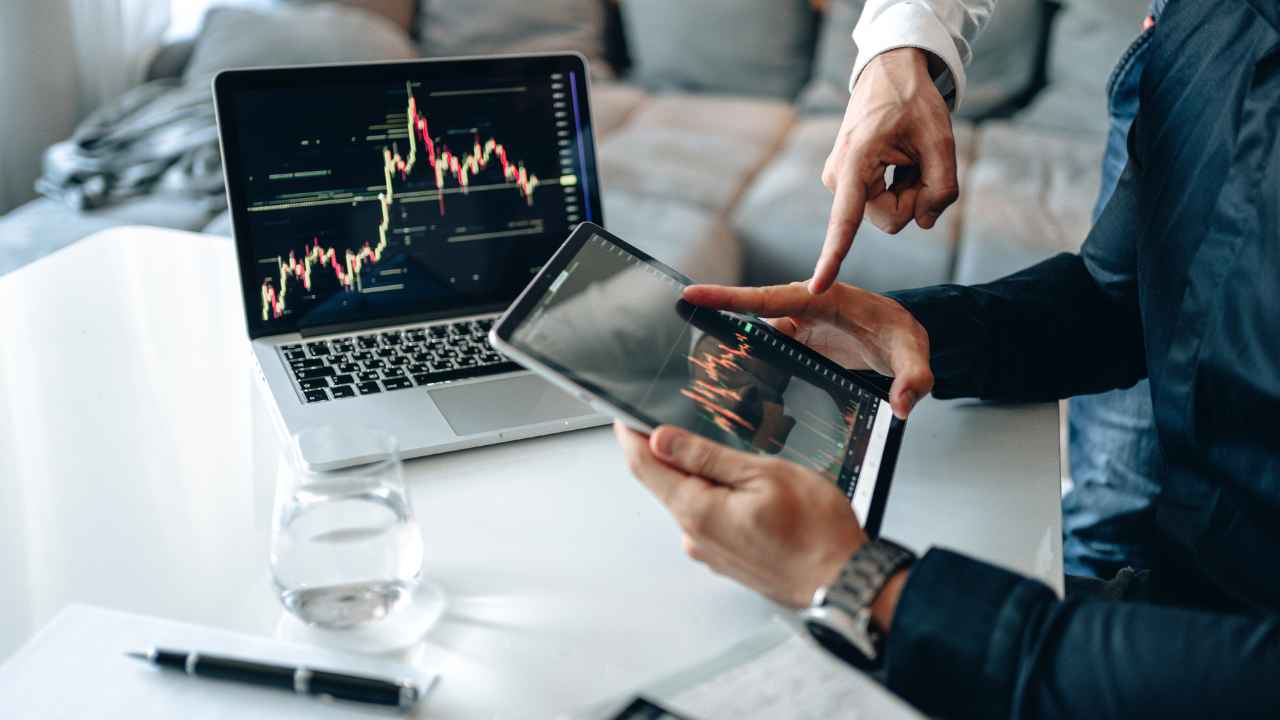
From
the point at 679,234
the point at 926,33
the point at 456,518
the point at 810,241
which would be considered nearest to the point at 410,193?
the point at 456,518

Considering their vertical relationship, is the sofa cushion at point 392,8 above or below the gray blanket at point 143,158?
above

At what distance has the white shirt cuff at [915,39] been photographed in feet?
3.07

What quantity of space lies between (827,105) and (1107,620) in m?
2.48

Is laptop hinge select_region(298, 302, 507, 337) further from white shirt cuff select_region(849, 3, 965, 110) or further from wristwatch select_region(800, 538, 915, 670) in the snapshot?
wristwatch select_region(800, 538, 915, 670)

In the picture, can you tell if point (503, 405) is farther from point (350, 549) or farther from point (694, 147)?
point (694, 147)

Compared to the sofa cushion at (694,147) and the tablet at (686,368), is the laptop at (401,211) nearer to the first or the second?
the tablet at (686,368)

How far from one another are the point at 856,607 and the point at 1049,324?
450mm

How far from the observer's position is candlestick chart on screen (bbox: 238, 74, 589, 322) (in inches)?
39.4

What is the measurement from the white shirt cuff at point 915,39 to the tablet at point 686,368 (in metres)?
0.28

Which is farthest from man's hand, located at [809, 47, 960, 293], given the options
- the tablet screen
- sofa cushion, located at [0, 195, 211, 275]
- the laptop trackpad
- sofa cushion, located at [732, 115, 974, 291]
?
sofa cushion, located at [0, 195, 211, 275]

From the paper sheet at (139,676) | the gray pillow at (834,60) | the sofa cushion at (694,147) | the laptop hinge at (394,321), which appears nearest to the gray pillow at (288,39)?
the sofa cushion at (694,147)

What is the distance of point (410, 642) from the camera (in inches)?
25.7

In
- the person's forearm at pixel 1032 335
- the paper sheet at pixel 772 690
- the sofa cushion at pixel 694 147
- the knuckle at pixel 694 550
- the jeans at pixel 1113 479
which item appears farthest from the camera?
the sofa cushion at pixel 694 147

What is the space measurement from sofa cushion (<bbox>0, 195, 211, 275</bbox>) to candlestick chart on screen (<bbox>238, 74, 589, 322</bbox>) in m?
1.29
